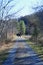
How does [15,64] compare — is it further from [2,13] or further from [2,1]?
[2,1]

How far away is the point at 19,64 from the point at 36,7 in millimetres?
10192

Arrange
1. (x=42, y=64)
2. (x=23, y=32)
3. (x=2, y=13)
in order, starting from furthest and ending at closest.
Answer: (x=23, y=32) → (x=2, y=13) → (x=42, y=64)

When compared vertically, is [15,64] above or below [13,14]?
below

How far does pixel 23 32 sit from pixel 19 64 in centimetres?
14091

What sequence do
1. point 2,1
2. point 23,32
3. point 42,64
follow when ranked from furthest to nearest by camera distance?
1. point 23,32
2. point 2,1
3. point 42,64

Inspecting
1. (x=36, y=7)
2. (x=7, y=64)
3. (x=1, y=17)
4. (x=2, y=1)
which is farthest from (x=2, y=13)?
(x=36, y=7)

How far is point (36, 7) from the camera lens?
26.1 meters

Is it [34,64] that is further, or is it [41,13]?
[41,13]

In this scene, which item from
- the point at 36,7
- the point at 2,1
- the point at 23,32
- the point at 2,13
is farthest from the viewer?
the point at 23,32

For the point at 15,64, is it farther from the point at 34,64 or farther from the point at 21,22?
the point at 21,22

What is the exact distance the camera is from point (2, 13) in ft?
63.6

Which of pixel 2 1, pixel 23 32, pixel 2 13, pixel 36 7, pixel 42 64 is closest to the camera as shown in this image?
pixel 42 64

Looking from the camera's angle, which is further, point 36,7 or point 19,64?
point 36,7

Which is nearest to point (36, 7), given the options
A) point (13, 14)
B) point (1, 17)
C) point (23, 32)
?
point (13, 14)
